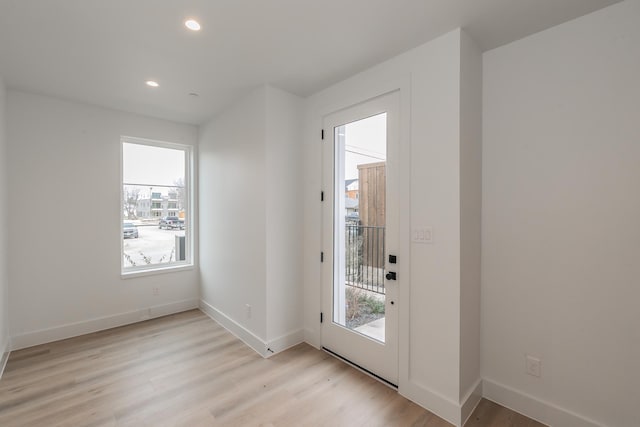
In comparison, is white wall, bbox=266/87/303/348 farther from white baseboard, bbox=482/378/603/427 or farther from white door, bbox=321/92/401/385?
white baseboard, bbox=482/378/603/427

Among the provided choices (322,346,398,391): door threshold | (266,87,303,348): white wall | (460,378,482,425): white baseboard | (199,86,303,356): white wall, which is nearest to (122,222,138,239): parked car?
(199,86,303,356): white wall

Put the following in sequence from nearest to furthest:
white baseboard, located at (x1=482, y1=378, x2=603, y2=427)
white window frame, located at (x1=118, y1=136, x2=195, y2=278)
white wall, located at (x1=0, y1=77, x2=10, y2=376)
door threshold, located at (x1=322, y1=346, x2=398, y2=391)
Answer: white baseboard, located at (x1=482, y1=378, x2=603, y2=427) → door threshold, located at (x1=322, y1=346, x2=398, y2=391) → white wall, located at (x1=0, y1=77, x2=10, y2=376) → white window frame, located at (x1=118, y1=136, x2=195, y2=278)

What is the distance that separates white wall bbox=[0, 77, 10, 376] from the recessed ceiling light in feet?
7.36

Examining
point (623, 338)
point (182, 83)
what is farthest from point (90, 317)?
point (623, 338)

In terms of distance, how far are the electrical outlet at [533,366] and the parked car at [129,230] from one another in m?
4.47

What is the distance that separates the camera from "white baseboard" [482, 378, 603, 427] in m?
1.86

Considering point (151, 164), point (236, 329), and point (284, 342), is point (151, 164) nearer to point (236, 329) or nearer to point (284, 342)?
point (236, 329)

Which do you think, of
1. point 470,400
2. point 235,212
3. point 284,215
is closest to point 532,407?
point 470,400

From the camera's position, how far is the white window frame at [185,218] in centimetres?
369

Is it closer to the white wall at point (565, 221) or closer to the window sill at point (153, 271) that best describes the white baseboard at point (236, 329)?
the window sill at point (153, 271)

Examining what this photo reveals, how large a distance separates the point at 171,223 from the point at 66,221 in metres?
1.16

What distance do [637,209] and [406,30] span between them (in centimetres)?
183

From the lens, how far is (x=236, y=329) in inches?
131

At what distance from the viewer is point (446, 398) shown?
1992 millimetres
